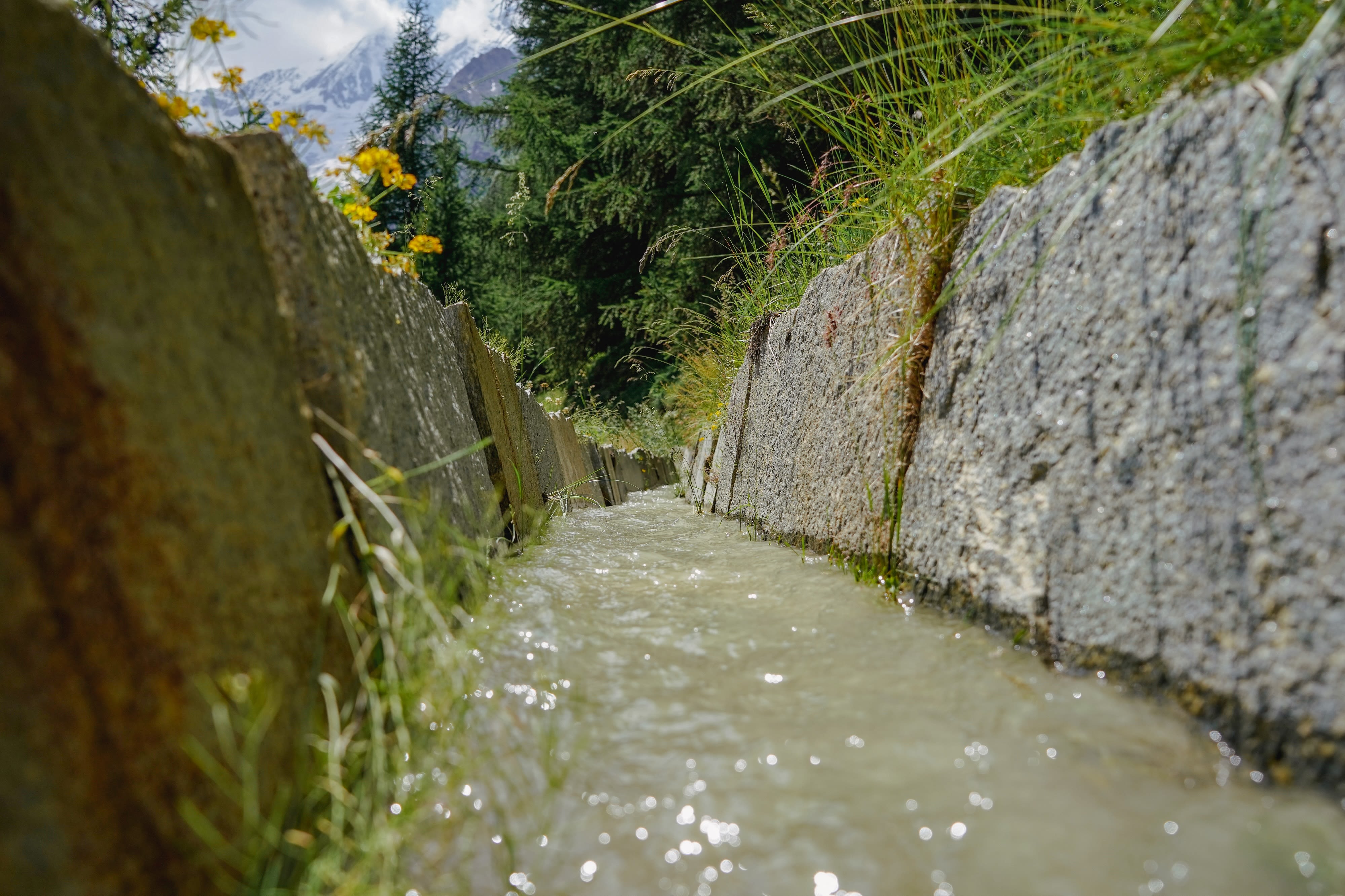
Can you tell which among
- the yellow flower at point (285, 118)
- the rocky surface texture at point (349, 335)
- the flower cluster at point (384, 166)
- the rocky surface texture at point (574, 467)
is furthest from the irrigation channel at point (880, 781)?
the rocky surface texture at point (574, 467)

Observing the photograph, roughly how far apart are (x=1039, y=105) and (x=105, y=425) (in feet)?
5.88

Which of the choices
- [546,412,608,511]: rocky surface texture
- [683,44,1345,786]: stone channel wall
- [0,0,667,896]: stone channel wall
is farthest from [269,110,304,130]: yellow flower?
[546,412,608,511]: rocky surface texture

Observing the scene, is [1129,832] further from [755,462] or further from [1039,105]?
[755,462]

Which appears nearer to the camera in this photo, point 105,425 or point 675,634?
point 105,425

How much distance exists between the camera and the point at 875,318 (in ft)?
6.50

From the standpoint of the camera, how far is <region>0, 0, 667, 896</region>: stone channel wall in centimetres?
53

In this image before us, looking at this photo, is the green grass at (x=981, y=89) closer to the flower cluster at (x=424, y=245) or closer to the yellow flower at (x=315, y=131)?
the flower cluster at (x=424, y=245)

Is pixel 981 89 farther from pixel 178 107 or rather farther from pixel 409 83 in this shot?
pixel 409 83

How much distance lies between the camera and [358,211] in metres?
2.16

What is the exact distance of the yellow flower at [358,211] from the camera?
217 cm

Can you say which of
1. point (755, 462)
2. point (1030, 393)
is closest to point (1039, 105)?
point (1030, 393)

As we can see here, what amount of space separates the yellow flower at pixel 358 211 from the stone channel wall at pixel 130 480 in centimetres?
123

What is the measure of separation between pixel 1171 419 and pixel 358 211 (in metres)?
2.15

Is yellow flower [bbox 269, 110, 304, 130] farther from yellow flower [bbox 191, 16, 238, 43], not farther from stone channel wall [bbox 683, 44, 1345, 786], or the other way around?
stone channel wall [bbox 683, 44, 1345, 786]
